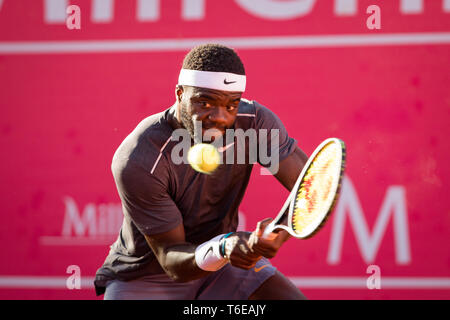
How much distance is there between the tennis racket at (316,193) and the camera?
201 cm

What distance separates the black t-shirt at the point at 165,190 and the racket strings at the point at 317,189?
0.48m

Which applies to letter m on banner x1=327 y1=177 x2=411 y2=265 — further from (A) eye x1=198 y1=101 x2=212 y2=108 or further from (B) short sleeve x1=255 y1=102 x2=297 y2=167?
(A) eye x1=198 y1=101 x2=212 y2=108

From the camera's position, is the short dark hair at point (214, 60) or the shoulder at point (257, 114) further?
the shoulder at point (257, 114)

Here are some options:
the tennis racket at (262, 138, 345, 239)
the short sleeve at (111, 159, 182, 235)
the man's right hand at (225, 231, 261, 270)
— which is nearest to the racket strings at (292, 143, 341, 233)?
the tennis racket at (262, 138, 345, 239)

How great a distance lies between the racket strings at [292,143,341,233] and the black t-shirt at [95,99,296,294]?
0.48 meters

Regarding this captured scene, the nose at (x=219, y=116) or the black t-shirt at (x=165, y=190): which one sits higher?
the nose at (x=219, y=116)

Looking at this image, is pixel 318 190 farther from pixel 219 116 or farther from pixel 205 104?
pixel 205 104

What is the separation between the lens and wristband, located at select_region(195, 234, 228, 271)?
8.04ft

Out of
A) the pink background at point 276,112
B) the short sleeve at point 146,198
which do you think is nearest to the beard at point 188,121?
the short sleeve at point 146,198

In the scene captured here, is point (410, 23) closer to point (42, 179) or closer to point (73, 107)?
point (73, 107)

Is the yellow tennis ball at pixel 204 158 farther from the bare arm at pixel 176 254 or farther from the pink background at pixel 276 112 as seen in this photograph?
the pink background at pixel 276 112

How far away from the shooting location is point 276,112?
4.06 meters
